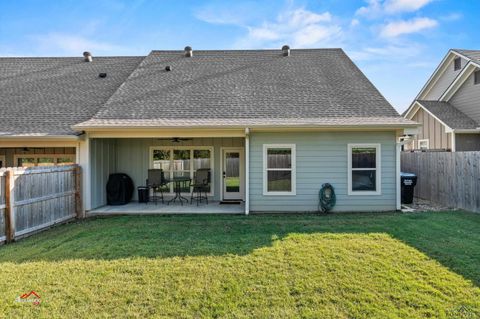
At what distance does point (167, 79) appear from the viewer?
11.2 metres

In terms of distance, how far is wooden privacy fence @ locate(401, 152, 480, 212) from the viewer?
8281mm

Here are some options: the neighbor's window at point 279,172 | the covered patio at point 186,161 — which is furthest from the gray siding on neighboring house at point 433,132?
the covered patio at point 186,161

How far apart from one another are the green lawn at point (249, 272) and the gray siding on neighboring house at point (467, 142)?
23.9ft

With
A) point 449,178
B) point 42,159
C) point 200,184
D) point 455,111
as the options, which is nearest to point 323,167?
point 200,184

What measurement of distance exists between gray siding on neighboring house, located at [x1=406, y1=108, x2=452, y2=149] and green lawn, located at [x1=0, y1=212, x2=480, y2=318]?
298 inches

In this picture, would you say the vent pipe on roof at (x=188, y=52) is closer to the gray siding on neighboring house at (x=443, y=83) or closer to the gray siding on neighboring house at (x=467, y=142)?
the gray siding on neighboring house at (x=467, y=142)

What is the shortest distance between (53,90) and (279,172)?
9.09 metres

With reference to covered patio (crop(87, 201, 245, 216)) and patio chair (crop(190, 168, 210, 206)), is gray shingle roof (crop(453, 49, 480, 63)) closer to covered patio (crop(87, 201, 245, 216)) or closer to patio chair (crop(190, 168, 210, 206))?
covered patio (crop(87, 201, 245, 216))

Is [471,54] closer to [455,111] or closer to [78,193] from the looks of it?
[455,111]

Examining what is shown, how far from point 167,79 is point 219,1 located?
3.39 m

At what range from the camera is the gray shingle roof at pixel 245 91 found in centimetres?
867

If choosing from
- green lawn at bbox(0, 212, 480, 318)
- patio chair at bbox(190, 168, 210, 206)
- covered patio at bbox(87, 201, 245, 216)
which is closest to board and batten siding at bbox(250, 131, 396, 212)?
covered patio at bbox(87, 201, 245, 216)

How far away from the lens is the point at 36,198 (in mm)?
6719

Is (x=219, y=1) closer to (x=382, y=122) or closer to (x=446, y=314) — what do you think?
(x=382, y=122)
